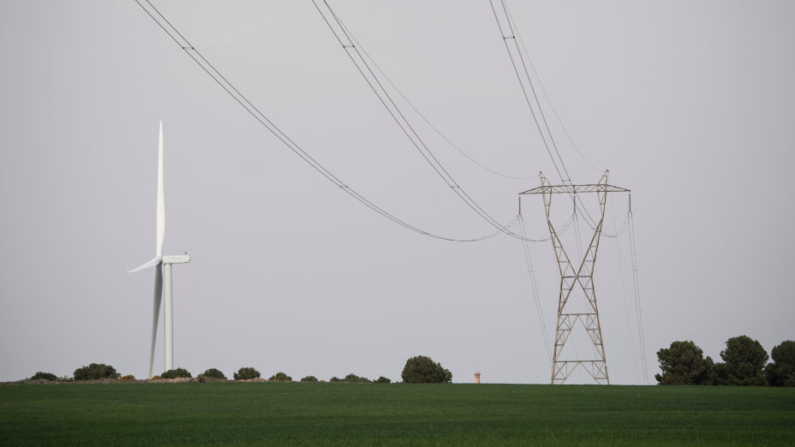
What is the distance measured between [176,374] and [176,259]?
9.17 meters

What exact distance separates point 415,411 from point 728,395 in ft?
51.0

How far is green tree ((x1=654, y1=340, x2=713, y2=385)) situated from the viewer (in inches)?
2440

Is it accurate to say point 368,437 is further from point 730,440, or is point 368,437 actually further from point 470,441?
point 730,440

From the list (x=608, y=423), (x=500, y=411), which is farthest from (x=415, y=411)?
(x=608, y=423)

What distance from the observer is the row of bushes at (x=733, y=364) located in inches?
2432

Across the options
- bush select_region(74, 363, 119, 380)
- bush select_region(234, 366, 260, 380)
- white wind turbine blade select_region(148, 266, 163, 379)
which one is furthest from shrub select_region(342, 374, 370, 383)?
bush select_region(74, 363, 119, 380)

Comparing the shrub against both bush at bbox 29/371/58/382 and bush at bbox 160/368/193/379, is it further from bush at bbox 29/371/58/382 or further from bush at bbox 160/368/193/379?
bush at bbox 29/371/58/382

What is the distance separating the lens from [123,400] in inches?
1346

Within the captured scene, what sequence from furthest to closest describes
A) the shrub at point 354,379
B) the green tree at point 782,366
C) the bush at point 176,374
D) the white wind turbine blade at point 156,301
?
the green tree at point 782,366, the shrub at point 354,379, the white wind turbine blade at point 156,301, the bush at point 176,374

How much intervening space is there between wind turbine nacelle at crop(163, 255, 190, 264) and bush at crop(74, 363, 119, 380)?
25.1ft

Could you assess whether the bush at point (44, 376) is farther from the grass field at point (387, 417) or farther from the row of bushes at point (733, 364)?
the row of bushes at point (733, 364)

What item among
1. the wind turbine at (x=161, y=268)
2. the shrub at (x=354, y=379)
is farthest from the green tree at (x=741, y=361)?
the wind turbine at (x=161, y=268)

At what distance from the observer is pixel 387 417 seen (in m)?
27.1

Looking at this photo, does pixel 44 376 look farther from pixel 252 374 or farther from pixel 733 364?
pixel 733 364
